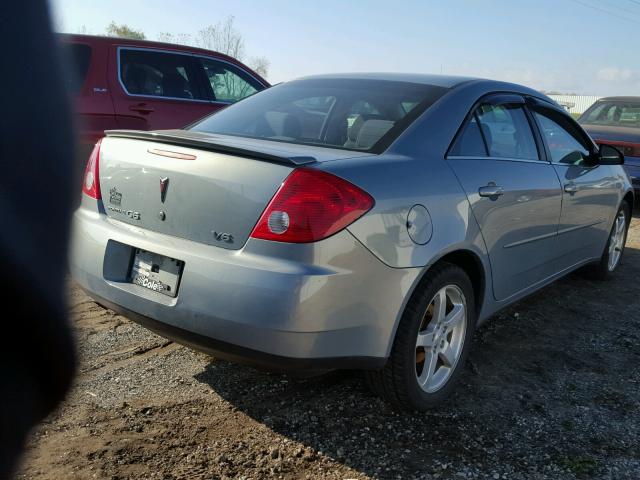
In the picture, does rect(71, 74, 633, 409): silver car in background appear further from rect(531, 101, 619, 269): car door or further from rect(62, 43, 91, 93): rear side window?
rect(62, 43, 91, 93): rear side window

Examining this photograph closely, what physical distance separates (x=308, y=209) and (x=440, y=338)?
105cm

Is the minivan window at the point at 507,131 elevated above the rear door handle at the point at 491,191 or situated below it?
above

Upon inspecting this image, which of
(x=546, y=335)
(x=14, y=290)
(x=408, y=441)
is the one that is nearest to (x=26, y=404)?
(x=14, y=290)

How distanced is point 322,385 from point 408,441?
1.93 feet

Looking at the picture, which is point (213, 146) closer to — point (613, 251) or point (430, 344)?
point (430, 344)

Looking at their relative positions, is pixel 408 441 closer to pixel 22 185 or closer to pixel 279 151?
pixel 279 151

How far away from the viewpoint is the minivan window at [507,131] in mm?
3250

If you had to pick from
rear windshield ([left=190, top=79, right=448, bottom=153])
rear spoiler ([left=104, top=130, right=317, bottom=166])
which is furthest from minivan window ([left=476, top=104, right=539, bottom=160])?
rear spoiler ([left=104, top=130, right=317, bottom=166])

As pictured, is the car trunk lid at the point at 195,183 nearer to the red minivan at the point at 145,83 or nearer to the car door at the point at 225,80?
the red minivan at the point at 145,83

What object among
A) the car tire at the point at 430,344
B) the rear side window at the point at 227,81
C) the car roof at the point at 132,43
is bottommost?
the car tire at the point at 430,344

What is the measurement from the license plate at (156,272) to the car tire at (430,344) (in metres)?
0.94

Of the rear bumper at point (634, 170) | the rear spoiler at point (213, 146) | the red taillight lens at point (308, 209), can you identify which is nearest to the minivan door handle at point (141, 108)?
the rear spoiler at point (213, 146)

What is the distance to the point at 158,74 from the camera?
246 inches

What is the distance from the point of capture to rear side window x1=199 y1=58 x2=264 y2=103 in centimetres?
666
